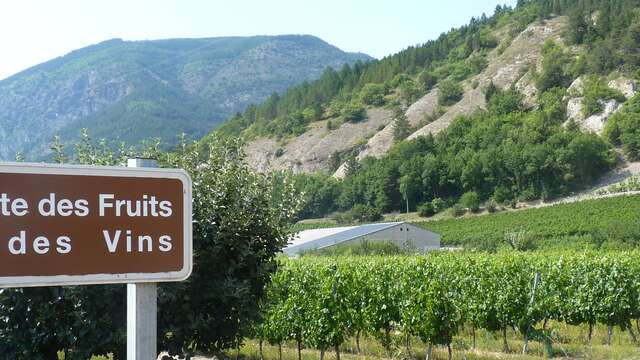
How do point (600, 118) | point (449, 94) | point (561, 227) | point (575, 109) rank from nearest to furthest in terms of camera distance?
point (561, 227) → point (600, 118) → point (575, 109) → point (449, 94)

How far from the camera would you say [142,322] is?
273 centimetres

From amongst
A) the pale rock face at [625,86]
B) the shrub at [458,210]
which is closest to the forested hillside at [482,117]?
the pale rock face at [625,86]

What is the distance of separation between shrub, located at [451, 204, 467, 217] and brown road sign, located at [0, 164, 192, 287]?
88.2 m

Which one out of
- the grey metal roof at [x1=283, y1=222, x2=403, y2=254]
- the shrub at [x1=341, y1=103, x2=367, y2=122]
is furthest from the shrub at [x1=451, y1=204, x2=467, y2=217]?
the shrub at [x1=341, y1=103, x2=367, y2=122]

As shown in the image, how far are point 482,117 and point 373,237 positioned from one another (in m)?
72.4

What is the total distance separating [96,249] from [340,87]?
536 ft

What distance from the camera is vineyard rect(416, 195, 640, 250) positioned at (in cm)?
4909

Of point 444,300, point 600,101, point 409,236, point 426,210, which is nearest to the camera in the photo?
point 444,300

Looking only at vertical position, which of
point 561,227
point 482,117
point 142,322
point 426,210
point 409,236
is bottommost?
point 409,236

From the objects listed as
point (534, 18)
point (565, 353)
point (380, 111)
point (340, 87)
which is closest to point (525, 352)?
point (565, 353)

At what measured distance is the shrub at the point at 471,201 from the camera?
9012 cm

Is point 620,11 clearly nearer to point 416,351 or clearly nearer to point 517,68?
point 517,68

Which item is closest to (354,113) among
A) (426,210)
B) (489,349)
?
(426,210)

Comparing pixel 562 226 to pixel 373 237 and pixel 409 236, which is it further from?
pixel 373 237
